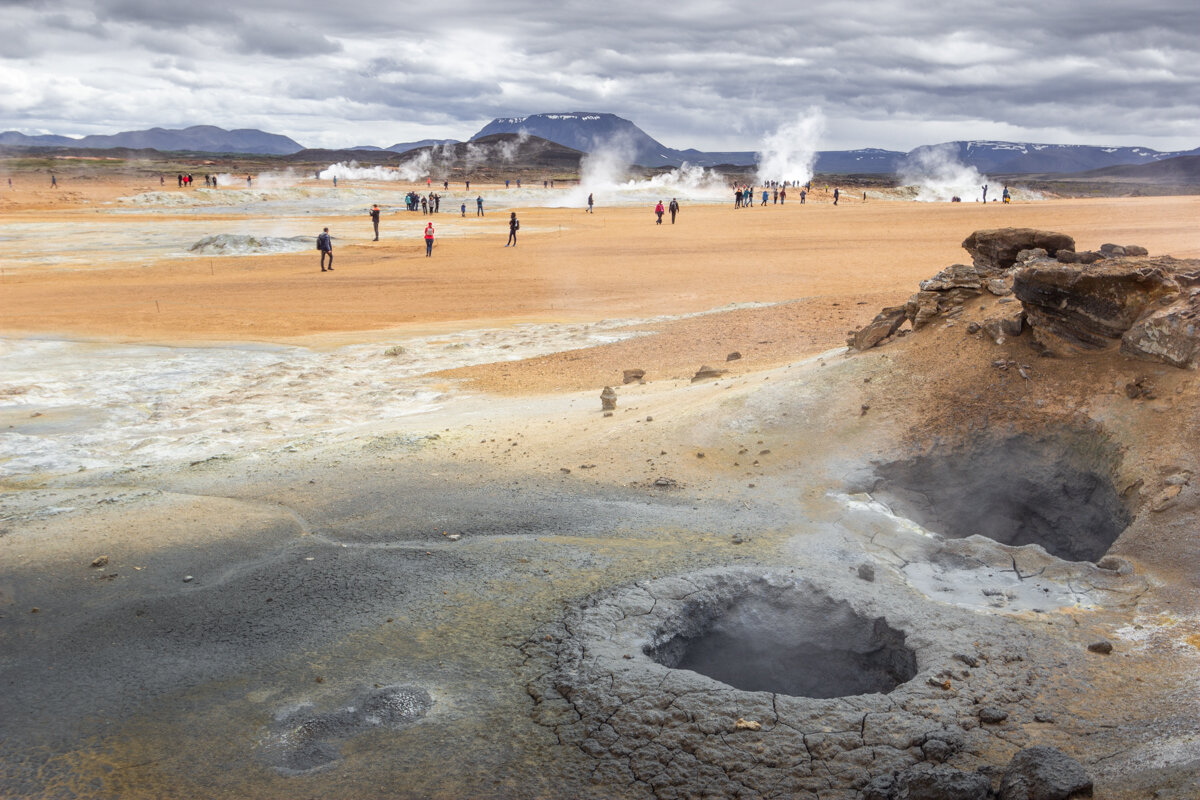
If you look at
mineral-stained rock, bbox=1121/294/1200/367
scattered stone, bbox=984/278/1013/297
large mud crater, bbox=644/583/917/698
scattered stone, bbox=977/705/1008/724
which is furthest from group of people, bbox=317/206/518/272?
scattered stone, bbox=977/705/1008/724

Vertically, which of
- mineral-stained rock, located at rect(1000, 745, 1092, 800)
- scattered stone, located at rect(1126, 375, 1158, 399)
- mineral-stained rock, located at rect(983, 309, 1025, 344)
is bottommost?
mineral-stained rock, located at rect(1000, 745, 1092, 800)

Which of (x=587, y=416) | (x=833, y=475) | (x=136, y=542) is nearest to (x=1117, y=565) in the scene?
(x=833, y=475)

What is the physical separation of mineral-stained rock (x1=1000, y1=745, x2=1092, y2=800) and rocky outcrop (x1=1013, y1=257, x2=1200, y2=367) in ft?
16.5

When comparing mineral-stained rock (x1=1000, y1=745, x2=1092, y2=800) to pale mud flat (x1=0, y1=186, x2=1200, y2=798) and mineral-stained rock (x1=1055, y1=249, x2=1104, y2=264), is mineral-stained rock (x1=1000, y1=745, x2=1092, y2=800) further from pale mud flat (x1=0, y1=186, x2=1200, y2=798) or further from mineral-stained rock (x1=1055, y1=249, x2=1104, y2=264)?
mineral-stained rock (x1=1055, y1=249, x2=1104, y2=264)

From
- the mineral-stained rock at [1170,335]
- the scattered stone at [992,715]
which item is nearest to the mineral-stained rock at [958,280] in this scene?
the mineral-stained rock at [1170,335]

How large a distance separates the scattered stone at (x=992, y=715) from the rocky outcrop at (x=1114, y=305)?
15.1ft

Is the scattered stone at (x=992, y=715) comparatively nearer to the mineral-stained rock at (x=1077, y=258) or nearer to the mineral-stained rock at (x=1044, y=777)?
the mineral-stained rock at (x=1044, y=777)

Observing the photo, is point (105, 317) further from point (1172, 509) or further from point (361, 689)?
point (1172, 509)

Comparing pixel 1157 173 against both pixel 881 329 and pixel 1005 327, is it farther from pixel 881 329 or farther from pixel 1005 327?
pixel 1005 327

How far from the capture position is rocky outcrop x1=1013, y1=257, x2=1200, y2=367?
814 cm

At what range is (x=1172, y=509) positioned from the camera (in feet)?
22.6

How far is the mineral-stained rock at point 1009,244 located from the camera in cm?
1030

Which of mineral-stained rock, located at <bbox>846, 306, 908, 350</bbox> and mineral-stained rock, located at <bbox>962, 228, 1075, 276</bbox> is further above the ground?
mineral-stained rock, located at <bbox>962, 228, 1075, 276</bbox>

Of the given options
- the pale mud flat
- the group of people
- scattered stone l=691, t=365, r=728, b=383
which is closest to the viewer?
the pale mud flat
